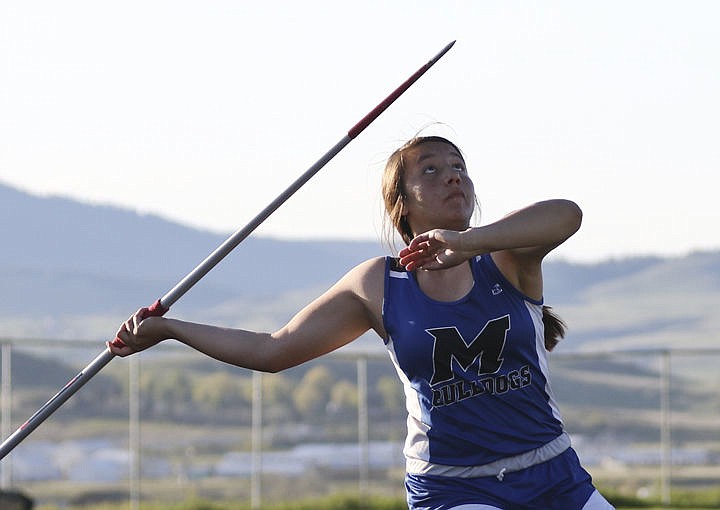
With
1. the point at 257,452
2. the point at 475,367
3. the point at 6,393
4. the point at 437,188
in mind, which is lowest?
the point at 475,367

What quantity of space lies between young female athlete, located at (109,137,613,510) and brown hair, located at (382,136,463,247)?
0.09 m

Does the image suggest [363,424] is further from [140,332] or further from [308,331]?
[308,331]

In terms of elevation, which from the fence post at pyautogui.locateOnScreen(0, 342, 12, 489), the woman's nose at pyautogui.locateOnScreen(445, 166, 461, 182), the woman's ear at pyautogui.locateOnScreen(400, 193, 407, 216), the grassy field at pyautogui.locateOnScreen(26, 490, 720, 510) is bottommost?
the grassy field at pyautogui.locateOnScreen(26, 490, 720, 510)

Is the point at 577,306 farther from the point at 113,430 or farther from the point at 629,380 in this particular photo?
the point at 113,430

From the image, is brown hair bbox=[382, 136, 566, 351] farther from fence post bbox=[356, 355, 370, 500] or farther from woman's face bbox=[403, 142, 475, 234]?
fence post bbox=[356, 355, 370, 500]

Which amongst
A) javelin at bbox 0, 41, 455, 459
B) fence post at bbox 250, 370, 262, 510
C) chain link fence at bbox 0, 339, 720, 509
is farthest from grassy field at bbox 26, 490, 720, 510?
chain link fence at bbox 0, 339, 720, 509

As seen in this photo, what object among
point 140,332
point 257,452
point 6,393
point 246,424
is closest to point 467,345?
point 140,332

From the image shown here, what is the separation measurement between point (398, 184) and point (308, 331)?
62cm

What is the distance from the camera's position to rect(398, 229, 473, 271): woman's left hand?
507cm

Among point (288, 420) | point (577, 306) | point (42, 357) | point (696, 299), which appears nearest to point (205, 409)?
point (288, 420)

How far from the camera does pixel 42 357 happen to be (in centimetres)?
13362

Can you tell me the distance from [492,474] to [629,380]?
127 meters

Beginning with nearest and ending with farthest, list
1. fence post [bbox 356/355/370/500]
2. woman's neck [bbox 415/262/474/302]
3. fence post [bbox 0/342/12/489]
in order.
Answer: woman's neck [bbox 415/262/474/302], fence post [bbox 0/342/12/489], fence post [bbox 356/355/370/500]

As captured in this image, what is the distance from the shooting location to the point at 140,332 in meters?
5.97
